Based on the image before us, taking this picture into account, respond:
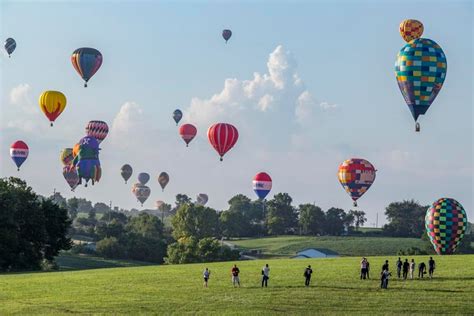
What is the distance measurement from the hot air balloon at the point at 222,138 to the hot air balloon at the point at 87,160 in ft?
139

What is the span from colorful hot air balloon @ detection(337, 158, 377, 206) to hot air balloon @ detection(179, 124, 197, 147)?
66.2 m

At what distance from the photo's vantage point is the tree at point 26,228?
4067 inches

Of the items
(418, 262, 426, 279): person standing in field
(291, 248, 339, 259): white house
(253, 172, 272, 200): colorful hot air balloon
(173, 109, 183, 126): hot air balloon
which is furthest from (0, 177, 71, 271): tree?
(291, 248, 339, 259): white house

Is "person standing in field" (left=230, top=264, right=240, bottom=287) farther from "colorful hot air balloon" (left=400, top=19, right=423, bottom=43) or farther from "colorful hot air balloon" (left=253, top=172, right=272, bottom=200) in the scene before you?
"colorful hot air balloon" (left=253, top=172, right=272, bottom=200)

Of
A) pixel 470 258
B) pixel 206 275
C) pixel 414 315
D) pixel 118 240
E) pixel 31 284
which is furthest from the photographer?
pixel 118 240

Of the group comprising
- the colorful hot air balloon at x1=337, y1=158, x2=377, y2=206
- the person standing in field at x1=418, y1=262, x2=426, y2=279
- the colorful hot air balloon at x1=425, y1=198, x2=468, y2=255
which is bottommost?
the person standing in field at x1=418, y1=262, x2=426, y2=279

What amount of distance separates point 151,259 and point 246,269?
111m

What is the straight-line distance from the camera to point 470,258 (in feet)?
263

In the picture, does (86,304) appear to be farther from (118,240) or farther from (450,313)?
(118,240)

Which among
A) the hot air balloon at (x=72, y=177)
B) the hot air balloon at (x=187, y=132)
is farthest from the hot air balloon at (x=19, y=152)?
the hot air balloon at (x=187, y=132)

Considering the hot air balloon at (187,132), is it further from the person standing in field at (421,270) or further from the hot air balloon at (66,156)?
the person standing in field at (421,270)

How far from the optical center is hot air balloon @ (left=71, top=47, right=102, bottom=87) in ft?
449

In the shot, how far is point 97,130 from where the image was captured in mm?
172250

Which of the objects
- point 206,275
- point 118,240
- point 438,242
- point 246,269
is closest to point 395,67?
point 438,242
